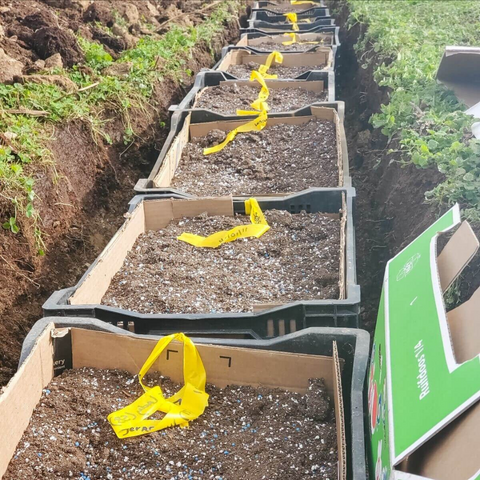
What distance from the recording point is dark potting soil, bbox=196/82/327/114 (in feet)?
19.3

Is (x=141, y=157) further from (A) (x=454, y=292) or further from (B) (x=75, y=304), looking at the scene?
(A) (x=454, y=292)

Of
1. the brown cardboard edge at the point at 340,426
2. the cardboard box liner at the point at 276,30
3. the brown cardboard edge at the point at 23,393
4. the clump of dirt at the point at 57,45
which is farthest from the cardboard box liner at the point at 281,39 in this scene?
the brown cardboard edge at the point at 340,426

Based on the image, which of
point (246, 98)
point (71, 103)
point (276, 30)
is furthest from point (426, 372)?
point (276, 30)

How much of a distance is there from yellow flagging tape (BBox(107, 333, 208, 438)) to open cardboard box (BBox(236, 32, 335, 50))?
6.69m

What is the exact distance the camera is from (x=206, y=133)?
17.3ft

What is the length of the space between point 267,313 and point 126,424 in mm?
754

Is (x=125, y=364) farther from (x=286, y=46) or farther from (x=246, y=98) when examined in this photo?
(x=286, y=46)

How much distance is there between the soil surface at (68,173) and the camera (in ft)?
12.5

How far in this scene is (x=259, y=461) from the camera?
7.39 feet

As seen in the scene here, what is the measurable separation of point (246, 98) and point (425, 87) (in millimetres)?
1965

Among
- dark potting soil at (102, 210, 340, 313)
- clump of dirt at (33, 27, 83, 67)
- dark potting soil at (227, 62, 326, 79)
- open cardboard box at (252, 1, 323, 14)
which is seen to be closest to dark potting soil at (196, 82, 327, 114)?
dark potting soil at (227, 62, 326, 79)

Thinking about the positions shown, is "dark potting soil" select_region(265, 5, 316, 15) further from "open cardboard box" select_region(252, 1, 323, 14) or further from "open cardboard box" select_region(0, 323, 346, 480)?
"open cardboard box" select_region(0, 323, 346, 480)

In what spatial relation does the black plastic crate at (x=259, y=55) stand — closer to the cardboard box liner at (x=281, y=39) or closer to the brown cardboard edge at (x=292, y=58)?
the brown cardboard edge at (x=292, y=58)

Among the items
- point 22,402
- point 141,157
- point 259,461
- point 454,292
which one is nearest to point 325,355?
point 259,461
